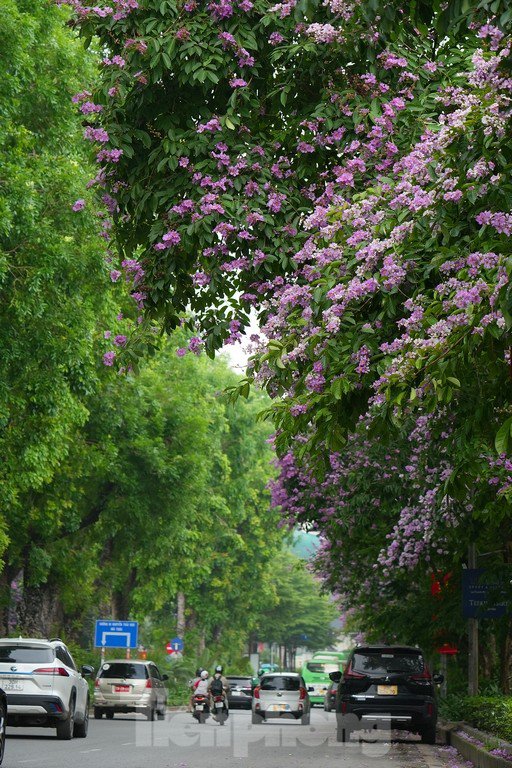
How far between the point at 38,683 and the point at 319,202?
40.7ft

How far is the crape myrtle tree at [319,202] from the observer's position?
983 cm

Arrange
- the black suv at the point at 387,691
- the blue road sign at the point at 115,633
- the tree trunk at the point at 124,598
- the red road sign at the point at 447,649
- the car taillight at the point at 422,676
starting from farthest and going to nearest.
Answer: the tree trunk at the point at 124,598 < the blue road sign at the point at 115,633 < the red road sign at the point at 447,649 < the car taillight at the point at 422,676 < the black suv at the point at 387,691

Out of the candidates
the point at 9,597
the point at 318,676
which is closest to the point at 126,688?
the point at 9,597

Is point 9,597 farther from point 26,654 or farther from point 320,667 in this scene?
point 320,667

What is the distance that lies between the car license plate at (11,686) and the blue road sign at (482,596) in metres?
7.97

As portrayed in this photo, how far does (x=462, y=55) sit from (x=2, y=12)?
1292 centimetres

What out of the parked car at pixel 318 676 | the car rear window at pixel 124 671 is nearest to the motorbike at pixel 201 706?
the car rear window at pixel 124 671

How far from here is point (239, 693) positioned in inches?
2276

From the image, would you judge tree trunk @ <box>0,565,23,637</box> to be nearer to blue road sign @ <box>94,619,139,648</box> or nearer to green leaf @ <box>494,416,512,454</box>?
blue road sign @ <box>94,619,139,648</box>

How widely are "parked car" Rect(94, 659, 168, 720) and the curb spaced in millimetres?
12784

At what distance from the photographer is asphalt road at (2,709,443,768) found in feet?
58.2

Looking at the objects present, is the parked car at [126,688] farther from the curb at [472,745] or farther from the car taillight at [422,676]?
the car taillight at [422,676]

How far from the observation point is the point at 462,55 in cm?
1322

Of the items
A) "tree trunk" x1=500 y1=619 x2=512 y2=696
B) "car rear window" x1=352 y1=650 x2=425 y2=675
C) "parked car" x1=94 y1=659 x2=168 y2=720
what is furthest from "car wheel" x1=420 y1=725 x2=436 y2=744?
"parked car" x1=94 y1=659 x2=168 y2=720
